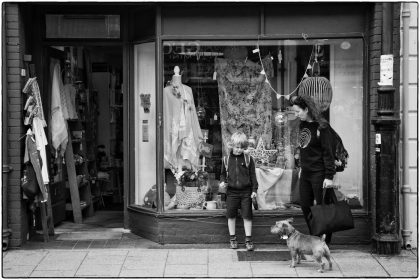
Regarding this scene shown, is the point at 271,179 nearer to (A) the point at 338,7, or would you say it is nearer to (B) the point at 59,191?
(A) the point at 338,7

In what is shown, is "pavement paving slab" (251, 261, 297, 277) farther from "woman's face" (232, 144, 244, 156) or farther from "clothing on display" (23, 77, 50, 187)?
"clothing on display" (23, 77, 50, 187)

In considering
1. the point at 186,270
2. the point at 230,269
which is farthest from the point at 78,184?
the point at 230,269

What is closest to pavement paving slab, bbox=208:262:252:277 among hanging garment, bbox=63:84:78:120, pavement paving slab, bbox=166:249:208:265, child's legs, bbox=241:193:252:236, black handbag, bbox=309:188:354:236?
pavement paving slab, bbox=166:249:208:265

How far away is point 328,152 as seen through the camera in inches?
302

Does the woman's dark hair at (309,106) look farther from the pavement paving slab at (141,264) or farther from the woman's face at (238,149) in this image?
the pavement paving slab at (141,264)

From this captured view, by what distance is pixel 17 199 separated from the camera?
332 inches

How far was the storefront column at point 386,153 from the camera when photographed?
7.87 metres

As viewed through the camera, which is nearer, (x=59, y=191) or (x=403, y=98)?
(x=403, y=98)

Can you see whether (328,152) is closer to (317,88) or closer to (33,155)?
(317,88)

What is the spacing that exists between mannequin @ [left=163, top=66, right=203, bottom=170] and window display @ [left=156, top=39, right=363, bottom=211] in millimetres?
14

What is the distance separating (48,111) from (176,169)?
2119 millimetres

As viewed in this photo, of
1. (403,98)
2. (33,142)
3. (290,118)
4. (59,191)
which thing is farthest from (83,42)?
(403,98)

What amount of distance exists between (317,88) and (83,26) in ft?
11.1

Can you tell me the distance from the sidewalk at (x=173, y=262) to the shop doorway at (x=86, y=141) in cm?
91
